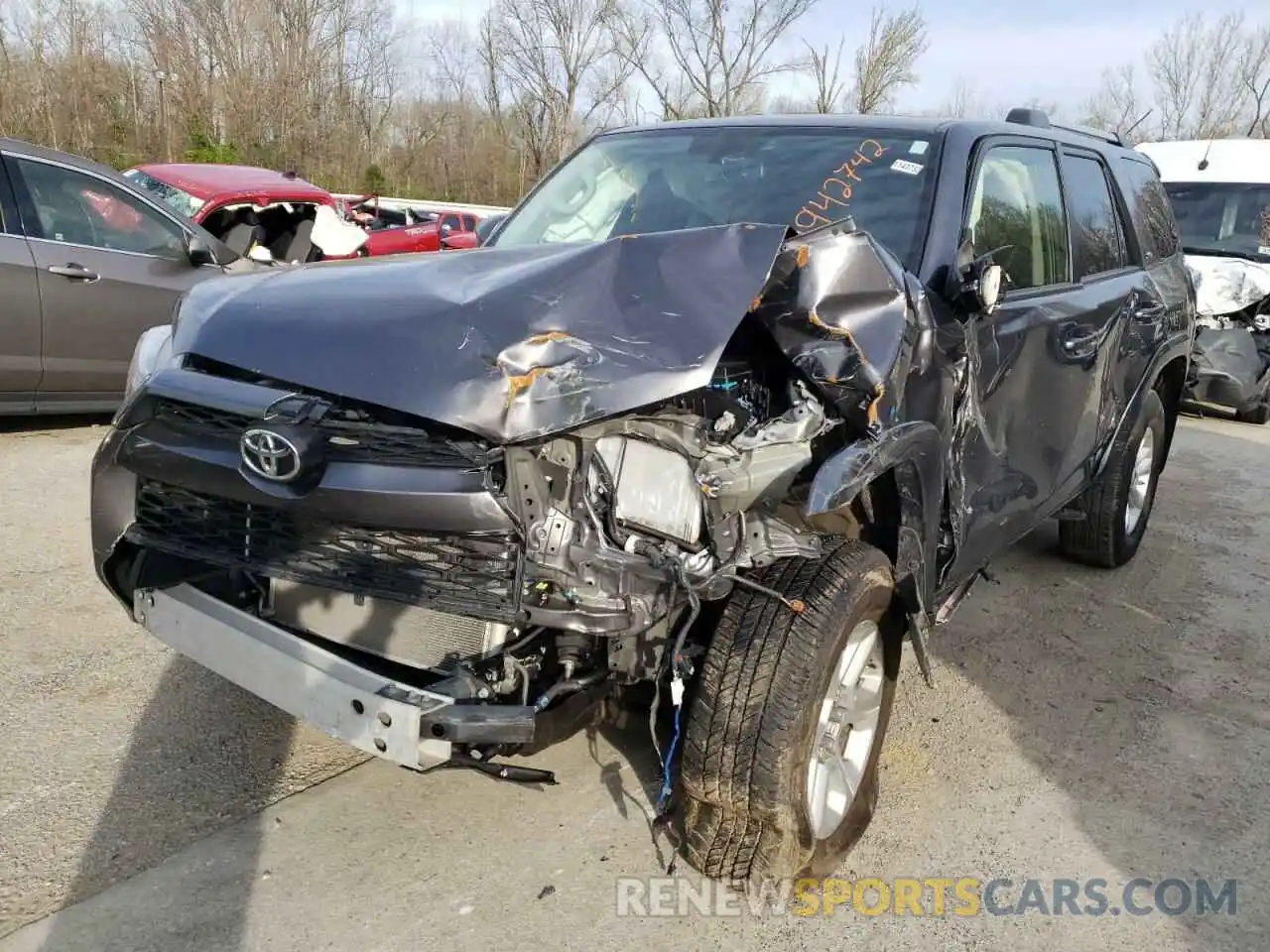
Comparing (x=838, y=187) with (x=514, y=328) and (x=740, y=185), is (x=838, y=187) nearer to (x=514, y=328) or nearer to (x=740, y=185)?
(x=740, y=185)

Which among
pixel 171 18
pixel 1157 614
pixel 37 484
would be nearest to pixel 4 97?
pixel 171 18

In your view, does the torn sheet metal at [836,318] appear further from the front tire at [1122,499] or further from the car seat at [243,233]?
the car seat at [243,233]

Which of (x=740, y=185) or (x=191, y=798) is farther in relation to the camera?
(x=740, y=185)

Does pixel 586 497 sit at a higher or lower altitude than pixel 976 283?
lower

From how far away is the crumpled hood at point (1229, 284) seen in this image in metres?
9.38

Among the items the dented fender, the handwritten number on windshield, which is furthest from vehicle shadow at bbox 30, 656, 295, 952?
the handwritten number on windshield

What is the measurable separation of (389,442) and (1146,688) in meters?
3.16

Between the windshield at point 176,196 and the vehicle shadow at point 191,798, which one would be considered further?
A: the windshield at point 176,196

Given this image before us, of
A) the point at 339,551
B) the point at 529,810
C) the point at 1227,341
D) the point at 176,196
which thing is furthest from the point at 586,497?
the point at 1227,341

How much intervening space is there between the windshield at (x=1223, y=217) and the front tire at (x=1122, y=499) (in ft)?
18.6

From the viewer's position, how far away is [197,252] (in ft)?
21.6

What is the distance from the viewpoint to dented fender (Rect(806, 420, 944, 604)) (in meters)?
2.47

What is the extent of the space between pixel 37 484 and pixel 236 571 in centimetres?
348

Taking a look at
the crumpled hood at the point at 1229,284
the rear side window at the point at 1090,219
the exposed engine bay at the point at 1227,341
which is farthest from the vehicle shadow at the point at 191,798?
the crumpled hood at the point at 1229,284
